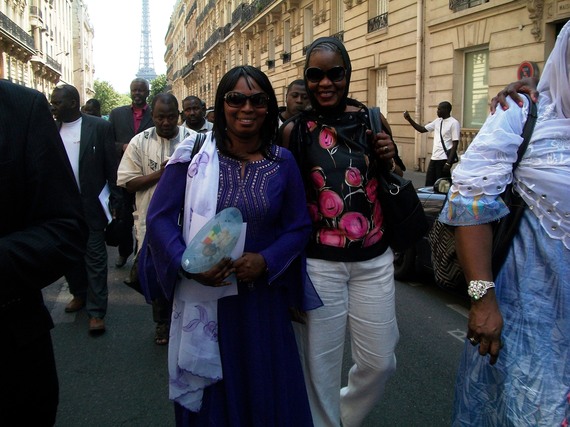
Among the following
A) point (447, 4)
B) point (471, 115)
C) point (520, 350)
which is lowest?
point (520, 350)

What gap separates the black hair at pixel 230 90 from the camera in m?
2.54

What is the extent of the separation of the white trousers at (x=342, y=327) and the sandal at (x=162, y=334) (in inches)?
84.7

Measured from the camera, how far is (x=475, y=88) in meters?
15.4

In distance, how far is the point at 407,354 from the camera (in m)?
4.35

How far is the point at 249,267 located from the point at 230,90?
→ 78cm

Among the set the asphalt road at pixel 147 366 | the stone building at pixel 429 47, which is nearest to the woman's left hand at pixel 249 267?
the asphalt road at pixel 147 366

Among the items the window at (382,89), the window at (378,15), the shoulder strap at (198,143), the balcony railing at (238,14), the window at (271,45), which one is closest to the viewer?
the shoulder strap at (198,143)

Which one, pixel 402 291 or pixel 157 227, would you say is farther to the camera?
pixel 402 291

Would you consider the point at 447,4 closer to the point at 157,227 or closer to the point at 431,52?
the point at 431,52

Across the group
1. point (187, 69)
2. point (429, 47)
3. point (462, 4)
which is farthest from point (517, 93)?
point (187, 69)

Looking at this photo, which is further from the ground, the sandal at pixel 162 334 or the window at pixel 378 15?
the window at pixel 378 15

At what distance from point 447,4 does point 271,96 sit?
15.0 m

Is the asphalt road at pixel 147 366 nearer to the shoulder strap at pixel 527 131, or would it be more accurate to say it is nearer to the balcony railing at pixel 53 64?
the shoulder strap at pixel 527 131

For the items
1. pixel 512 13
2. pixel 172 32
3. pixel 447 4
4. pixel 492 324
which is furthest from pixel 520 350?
pixel 172 32
